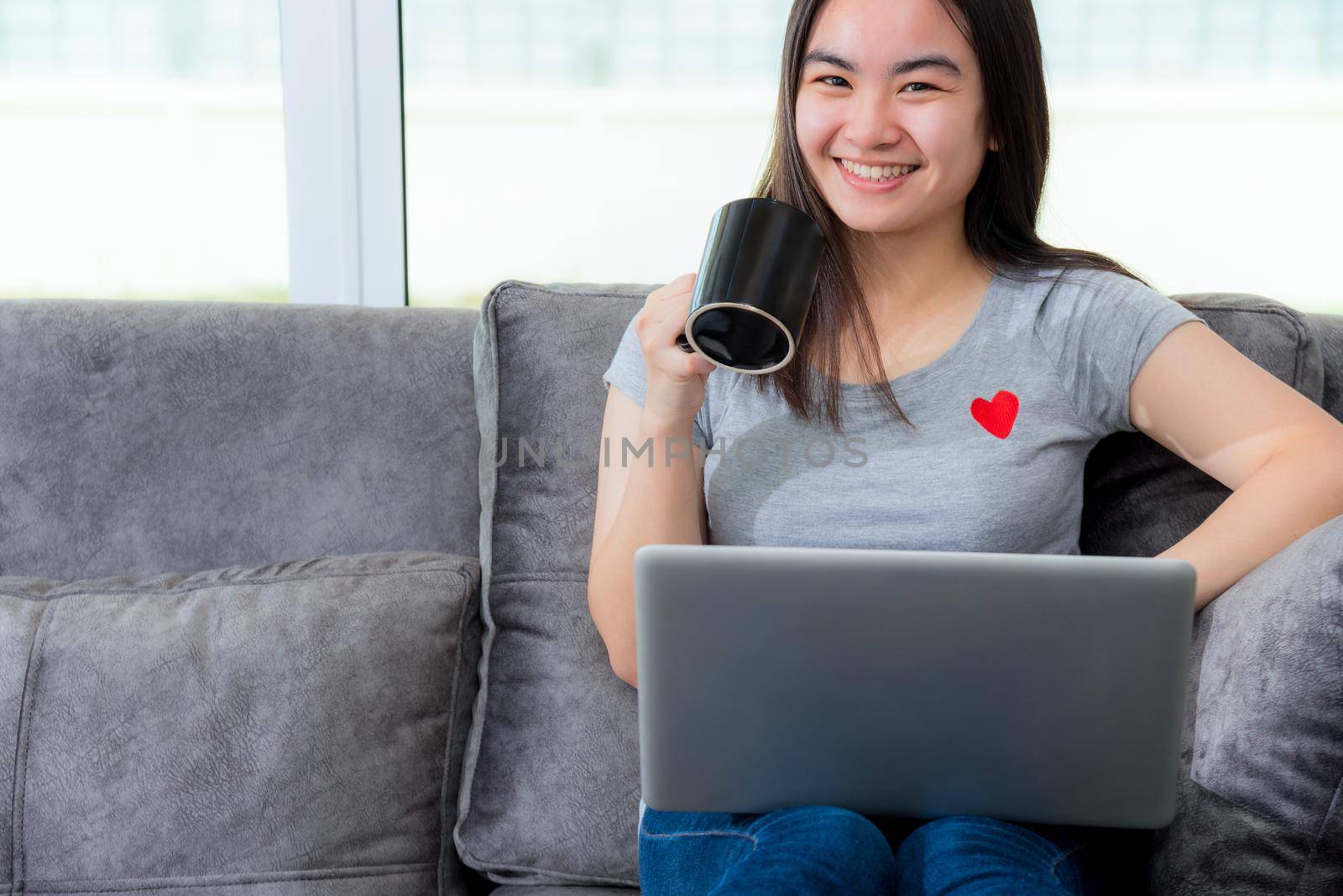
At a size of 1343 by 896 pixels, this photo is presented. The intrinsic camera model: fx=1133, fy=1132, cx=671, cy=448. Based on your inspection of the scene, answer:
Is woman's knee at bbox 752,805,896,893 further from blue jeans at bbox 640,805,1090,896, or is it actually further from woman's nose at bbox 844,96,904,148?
woman's nose at bbox 844,96,904,148

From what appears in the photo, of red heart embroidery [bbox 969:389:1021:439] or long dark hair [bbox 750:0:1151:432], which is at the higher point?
long dark hair [bbox 750:0:1151:432]

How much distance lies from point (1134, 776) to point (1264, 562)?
0.34 meters

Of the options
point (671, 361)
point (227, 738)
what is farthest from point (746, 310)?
point (227, 738)

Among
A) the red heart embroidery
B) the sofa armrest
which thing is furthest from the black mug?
the sofa armrest

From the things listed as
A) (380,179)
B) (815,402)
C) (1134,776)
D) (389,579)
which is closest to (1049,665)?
(1134,776)

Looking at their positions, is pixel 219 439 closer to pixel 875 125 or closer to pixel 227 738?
pixel 227 738

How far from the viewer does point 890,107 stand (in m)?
1.21

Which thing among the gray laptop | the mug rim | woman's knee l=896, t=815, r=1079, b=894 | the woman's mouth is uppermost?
the woman's mouth

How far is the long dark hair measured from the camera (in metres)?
1.23

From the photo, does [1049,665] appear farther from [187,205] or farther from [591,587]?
[187,205]

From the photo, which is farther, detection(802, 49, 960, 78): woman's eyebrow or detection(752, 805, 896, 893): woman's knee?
detection(802, 49, 960, 78): woman's eyebrow

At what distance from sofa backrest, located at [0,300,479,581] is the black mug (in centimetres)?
61

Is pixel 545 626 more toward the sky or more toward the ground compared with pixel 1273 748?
more toward the ground

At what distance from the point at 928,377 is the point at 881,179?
0.22 meters
